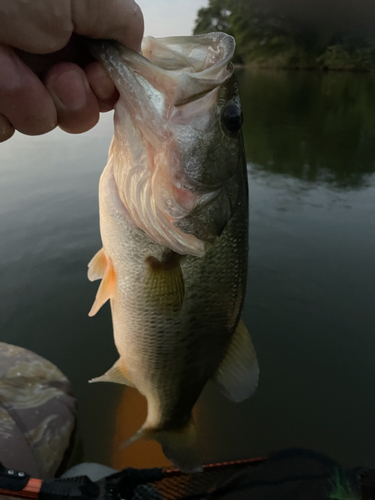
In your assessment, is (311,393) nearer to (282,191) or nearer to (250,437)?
(250,437)

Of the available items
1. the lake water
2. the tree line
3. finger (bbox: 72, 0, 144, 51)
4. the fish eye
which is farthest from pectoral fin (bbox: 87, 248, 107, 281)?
the tree line

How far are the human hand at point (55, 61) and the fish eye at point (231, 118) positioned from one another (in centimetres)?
33

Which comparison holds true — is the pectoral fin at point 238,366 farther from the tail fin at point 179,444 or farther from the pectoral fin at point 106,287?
the pectoral fin at point 106,287

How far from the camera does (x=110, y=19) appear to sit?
2.84 feet

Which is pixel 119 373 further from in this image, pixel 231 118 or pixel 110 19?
pixel 110 19

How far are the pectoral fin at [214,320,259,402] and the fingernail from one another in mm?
1203

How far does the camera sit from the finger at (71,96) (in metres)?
0.93

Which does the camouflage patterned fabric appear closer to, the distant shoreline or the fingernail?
the fingernail

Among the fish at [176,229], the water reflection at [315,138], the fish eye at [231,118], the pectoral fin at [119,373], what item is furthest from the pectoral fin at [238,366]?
the water reflection at [315,138]

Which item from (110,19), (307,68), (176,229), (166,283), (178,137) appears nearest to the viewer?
(110,19)

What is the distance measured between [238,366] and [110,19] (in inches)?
58.3

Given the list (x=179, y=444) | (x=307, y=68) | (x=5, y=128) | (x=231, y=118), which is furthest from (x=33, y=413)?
(x=307, y=68)

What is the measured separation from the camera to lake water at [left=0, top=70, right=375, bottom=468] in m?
2.52

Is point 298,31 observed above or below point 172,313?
above
